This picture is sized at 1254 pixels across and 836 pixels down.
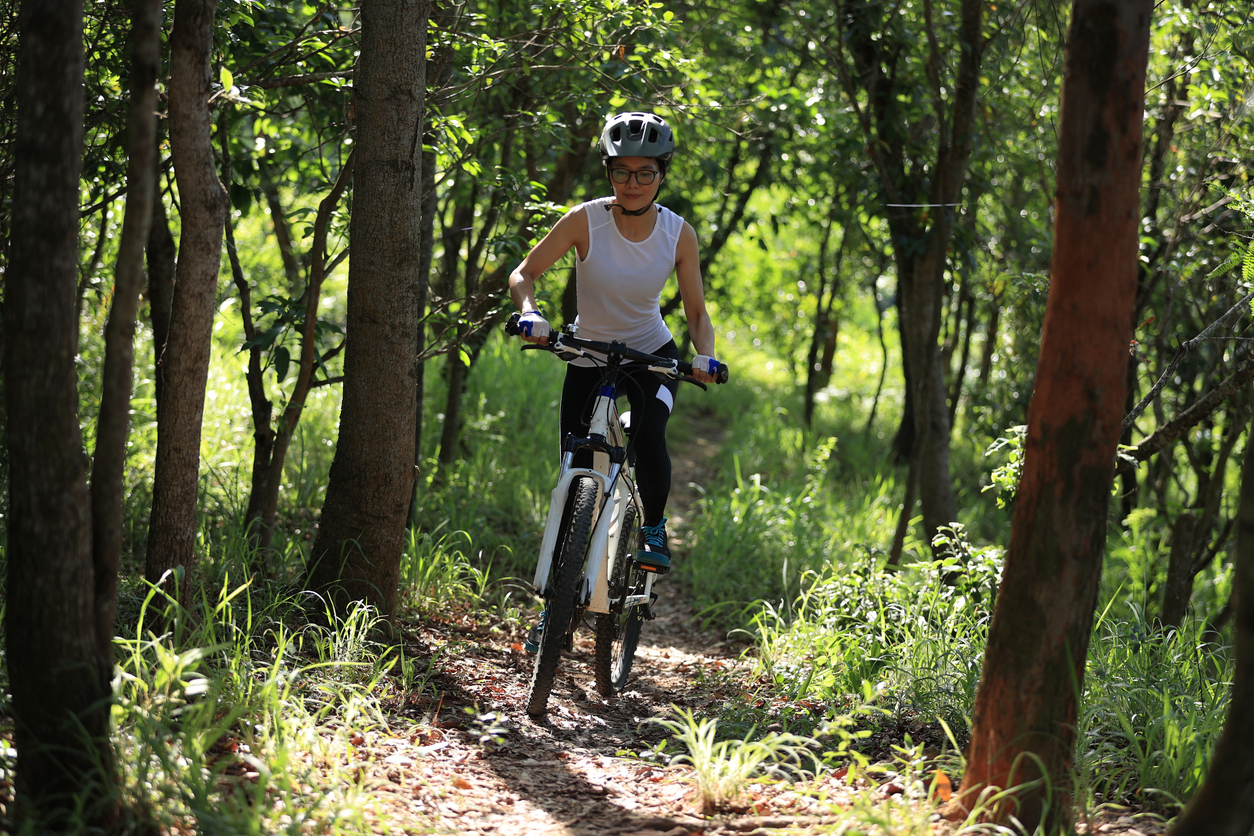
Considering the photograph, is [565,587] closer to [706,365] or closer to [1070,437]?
[706,365]

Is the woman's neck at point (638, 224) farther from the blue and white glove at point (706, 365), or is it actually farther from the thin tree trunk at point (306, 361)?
the thin tree trunk at point (306, 361)

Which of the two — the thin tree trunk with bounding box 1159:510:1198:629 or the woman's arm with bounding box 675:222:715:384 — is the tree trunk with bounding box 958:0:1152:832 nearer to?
the woman's arm with bounding box 675:222:715:384

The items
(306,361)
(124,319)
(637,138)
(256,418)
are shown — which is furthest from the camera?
(256,418)

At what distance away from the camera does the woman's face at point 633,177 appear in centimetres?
375

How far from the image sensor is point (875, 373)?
17.7 meters

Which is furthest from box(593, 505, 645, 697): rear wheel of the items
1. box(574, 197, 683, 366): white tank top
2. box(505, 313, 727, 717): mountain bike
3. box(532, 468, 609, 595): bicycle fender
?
box(574, 197, 683, 366): white tank top

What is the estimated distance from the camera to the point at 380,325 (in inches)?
148

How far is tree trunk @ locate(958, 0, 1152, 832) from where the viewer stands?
221cm

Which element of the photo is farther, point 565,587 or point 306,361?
point 306,361

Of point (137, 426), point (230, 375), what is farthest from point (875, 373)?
point (137, 426)

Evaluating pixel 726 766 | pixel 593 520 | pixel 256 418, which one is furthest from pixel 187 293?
pixel 726 766

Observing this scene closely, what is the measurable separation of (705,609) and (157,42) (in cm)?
406

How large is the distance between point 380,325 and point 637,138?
4.18ft

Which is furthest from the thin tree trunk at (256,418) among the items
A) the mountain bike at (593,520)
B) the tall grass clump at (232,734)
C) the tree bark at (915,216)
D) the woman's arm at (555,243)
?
the tree bark at (915,216)
